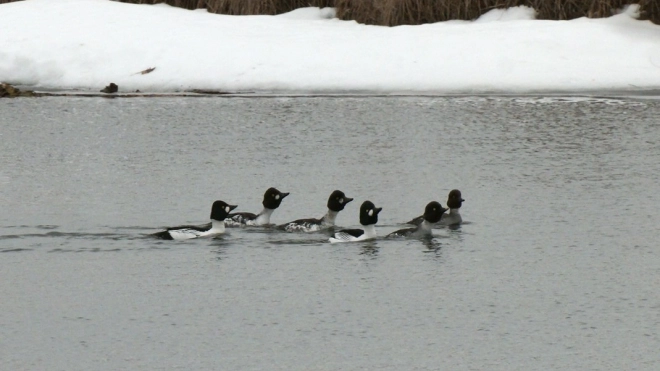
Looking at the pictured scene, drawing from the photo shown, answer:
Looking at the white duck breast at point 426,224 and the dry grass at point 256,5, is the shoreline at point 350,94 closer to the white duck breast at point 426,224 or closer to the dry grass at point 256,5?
the dry grass at point 256,5

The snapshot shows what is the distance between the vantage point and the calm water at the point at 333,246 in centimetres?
707

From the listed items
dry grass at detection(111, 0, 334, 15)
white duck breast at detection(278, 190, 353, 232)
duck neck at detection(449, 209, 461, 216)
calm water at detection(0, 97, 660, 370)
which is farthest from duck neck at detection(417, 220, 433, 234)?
dry grass at detection(111, 0, 334, 15)

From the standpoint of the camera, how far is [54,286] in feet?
28.0

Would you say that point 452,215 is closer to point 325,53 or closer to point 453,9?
point 325,53

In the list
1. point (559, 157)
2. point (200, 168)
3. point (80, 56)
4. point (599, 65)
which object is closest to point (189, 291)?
point (200, 168)

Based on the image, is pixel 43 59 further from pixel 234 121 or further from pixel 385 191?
pixel 385 191

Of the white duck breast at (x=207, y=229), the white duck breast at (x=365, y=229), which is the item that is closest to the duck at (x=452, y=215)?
the white duck breast at (x=365, y=229)

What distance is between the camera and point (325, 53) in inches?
821

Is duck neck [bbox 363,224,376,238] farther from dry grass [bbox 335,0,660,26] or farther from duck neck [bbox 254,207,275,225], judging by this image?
dry grass [bbox 335,0,660,26]

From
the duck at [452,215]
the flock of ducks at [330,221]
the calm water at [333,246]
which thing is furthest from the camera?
the duck at [452,215]

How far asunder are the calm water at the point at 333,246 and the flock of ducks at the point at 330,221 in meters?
0.13

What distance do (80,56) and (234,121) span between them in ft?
18.9

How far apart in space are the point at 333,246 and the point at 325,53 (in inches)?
430

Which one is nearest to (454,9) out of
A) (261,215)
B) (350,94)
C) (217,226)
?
(350,94)
